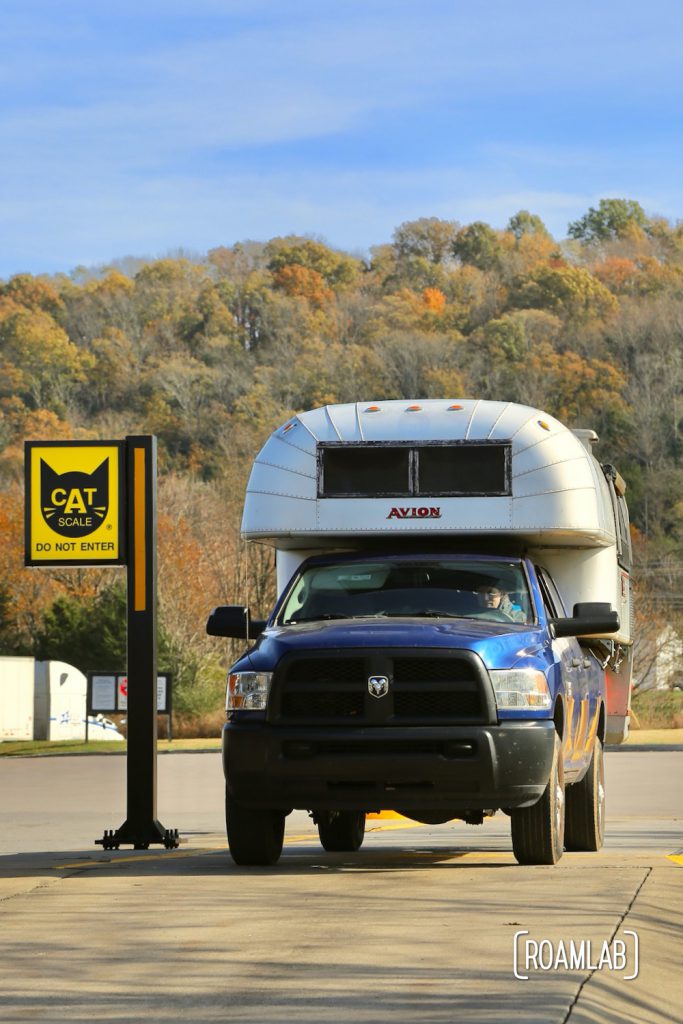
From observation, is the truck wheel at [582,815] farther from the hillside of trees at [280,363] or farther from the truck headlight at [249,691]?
the hillside of trees at [280,363]

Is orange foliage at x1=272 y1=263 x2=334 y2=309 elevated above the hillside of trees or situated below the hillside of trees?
above

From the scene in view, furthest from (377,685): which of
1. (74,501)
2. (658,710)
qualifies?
(658,710)

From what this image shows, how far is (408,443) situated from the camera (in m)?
13.3

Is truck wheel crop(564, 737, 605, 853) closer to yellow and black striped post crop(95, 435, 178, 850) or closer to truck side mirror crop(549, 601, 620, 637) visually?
truck side mirror crop(549, 601, 620, 637)

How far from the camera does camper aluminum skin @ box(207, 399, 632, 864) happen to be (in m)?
11.1

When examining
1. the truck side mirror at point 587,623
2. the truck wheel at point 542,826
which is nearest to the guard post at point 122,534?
the truck wheel at point 542,826

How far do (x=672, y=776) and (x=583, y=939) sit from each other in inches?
740

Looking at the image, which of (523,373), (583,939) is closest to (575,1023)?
(583,939)

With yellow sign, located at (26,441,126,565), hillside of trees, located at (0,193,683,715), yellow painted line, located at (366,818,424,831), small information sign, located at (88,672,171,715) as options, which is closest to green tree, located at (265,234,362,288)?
hillside of trees, located at (0,193,683,715)

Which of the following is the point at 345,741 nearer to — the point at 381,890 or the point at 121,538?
the point at 381,890

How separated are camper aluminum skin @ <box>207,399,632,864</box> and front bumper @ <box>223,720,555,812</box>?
0.04 ft

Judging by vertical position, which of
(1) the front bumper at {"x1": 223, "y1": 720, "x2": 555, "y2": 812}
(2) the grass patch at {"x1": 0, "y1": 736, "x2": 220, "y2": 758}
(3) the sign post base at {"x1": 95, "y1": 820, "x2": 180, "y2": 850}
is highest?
(1) the front bumper at {"x1": 223, "y1": 720, "x2": 555, "y2": 812}

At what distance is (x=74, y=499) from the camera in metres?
14.0

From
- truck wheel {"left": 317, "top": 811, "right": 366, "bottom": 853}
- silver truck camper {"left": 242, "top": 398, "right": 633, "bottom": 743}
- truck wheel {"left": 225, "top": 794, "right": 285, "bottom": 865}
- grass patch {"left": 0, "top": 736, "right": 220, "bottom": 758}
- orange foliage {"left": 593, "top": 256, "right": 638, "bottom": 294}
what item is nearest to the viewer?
truck wheel {"left": 225, "top": 794, "right": 285, "bottom": 865}
